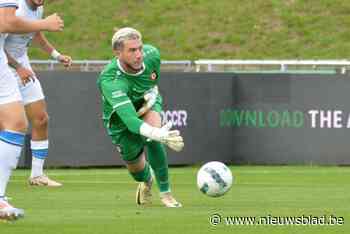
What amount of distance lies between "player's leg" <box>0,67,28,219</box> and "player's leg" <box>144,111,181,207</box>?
1.94 metres

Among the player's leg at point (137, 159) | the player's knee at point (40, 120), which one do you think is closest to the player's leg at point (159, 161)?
the player's leg at point (137, 159)

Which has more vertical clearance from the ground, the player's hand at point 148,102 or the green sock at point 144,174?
the player's hand at point 148,102

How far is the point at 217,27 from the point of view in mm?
38500

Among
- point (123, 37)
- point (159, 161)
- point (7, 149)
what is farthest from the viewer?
point (159, 161)

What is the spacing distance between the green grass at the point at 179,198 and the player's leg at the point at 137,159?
0.60ft

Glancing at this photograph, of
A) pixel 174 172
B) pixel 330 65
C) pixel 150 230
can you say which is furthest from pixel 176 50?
pixel 150 230

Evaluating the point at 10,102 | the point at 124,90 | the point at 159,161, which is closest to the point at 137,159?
the point at 159,161

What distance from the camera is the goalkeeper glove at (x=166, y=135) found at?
11.4 metres

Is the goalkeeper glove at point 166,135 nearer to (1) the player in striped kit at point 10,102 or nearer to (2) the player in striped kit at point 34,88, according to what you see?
(1) the player in striped kit at point 10,102

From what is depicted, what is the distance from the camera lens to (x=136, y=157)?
13.5m

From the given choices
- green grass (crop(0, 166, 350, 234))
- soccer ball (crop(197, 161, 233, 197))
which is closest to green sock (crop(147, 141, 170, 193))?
green grass (crop(0, 166, 350, 234))

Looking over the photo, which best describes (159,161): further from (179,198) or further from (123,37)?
(179,198)

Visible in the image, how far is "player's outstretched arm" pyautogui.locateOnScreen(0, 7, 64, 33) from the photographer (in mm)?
11117

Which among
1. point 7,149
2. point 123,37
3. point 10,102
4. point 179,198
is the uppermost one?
point 123,37
